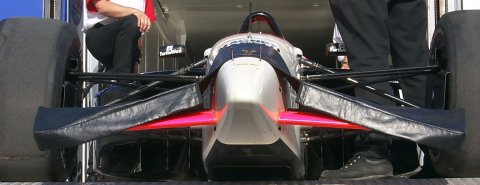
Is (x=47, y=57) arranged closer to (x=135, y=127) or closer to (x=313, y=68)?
(x=135, y=127)

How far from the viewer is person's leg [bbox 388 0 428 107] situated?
159 inches

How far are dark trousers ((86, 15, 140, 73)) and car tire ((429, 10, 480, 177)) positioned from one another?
7.02 feet

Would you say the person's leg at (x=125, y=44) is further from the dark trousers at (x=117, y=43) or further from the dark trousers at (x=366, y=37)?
the dark trousers at (x=366, y=37)

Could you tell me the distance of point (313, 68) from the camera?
3781mm

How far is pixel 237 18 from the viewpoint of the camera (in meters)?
8.38

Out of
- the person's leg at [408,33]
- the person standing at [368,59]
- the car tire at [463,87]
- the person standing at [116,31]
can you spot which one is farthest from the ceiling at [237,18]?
the car tire at [463,87]

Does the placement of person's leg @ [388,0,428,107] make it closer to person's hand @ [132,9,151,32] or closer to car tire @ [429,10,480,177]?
car tire @ [429,10,480,177]

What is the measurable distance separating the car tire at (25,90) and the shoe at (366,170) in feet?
4.12

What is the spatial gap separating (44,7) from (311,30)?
4.41 meters

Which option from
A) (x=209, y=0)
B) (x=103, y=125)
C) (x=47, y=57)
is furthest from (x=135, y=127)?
(x=209, y=0)

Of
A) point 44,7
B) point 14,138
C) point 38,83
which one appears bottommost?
point 14,138

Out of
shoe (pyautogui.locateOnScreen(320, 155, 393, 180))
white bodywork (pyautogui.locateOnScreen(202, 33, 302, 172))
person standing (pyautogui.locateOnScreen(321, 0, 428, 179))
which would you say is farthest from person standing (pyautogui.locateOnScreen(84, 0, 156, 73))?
white bodywork (pyautogui.locateOnScreen(202, 33, 302, 172))

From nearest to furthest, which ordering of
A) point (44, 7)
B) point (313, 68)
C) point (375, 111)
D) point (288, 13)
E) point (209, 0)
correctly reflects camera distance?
point (375, 111), point (313, 68), point (44, 7), point (209, 0), point (288, 13)

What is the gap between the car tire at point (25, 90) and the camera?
2.88 metres
